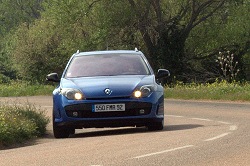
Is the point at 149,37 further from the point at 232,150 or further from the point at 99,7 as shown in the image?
the point at 232,150

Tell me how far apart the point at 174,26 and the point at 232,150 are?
3813 cm

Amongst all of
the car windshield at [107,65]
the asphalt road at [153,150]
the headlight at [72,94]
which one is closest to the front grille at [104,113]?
the headlight at [72,94]

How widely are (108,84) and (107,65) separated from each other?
5.16 ft

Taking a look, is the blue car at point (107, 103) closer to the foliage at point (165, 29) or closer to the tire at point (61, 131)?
the tire at point (61, 131)

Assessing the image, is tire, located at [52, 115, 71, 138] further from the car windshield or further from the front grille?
the car windshield

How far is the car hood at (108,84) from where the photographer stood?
16.1m

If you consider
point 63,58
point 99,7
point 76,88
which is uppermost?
point 76,88

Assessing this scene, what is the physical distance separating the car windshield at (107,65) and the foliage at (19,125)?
125cm

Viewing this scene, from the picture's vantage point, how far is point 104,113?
1622 centimetres

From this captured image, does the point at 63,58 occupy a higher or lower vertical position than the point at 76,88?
lower

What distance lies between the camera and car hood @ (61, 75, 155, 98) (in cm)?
1612

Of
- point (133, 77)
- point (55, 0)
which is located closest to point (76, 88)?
point (133, 77)

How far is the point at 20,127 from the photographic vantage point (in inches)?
662

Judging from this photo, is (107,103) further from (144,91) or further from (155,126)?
(155,126)
